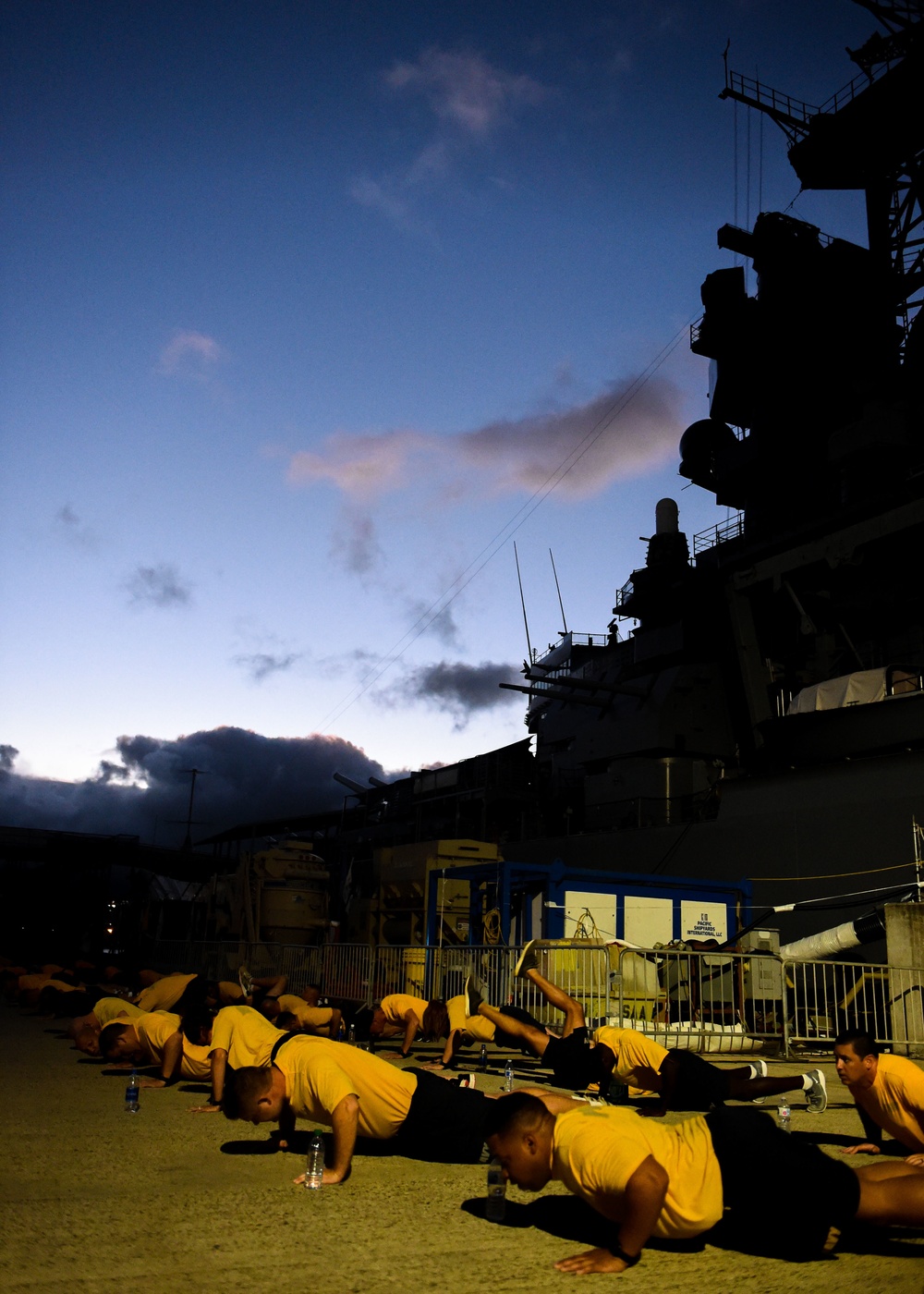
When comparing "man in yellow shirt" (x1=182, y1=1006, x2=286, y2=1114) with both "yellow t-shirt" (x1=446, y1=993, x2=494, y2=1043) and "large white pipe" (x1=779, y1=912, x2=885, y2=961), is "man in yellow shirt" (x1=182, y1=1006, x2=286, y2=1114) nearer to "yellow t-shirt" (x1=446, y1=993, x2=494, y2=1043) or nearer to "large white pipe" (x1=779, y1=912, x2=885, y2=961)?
"yellow t-shirt" (x1=446, y1=993, x2=494, y2=1043)

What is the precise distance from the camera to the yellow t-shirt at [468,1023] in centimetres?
1036

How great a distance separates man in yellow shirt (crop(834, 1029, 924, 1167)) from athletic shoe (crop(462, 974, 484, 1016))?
19.6ft

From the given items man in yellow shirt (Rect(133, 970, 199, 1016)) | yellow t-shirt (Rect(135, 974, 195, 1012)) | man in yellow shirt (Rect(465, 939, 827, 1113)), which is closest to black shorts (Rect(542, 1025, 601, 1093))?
man in yellow shirt (Rect(465, 939, 827, 1113))

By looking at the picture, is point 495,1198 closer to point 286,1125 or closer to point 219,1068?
point 286,1125

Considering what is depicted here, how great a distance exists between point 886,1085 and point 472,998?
7248 mm

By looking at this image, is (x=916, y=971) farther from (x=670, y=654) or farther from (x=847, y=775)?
(x=670, y=654)

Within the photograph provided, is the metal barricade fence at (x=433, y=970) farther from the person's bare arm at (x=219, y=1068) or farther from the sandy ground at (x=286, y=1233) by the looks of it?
the sandy ground at (x=286, y=1233)

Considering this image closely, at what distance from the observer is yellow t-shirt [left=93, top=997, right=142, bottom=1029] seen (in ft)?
34.2

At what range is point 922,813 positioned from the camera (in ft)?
71.8

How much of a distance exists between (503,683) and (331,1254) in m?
29.5

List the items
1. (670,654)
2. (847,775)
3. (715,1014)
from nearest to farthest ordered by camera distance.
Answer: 1. (715,1014)
2. (847,775)
3. (670,654)

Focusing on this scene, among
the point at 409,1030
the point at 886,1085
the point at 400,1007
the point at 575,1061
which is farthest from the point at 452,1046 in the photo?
the point at 886,1085

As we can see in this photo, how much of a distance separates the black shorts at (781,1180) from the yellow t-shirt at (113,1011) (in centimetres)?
808

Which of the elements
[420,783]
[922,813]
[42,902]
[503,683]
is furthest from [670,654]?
Answer: [42,902]
